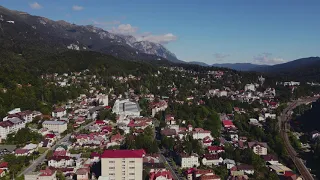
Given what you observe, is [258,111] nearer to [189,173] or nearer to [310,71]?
[189,173]

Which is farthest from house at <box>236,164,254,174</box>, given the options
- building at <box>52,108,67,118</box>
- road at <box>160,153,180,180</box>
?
building at <box>52,108,67,118</box>

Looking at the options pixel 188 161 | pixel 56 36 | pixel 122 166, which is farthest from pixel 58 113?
pixel 56 36

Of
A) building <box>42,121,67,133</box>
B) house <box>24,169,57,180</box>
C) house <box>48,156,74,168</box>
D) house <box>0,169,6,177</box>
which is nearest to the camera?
house <box>24,169,57,180</box>

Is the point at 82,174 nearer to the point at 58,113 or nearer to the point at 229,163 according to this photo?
the point at 229,163

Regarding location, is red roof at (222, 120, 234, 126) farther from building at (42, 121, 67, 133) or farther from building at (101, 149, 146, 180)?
building at (101, 149, 146, 180)

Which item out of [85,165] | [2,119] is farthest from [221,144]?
[2,119]

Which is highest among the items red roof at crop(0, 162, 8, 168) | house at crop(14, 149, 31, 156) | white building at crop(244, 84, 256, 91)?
white building at crop(244, 84, 256, 91)
